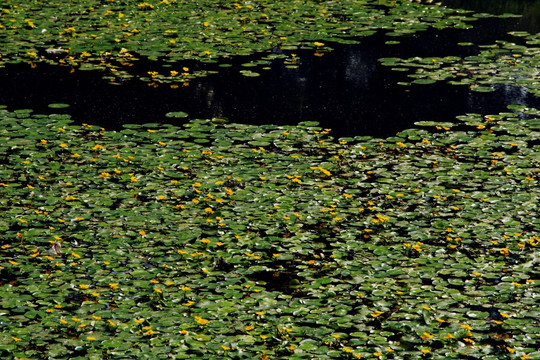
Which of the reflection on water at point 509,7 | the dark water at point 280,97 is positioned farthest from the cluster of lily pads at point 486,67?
the reflection on water at point 509,7

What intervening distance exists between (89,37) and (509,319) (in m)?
8.89

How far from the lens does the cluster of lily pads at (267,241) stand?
579 centimetres

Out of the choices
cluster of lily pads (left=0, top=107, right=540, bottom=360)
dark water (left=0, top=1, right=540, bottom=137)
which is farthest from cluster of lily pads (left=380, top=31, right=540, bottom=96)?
cluster of lily pads (left=0, top=107, right=540, bottom=360)

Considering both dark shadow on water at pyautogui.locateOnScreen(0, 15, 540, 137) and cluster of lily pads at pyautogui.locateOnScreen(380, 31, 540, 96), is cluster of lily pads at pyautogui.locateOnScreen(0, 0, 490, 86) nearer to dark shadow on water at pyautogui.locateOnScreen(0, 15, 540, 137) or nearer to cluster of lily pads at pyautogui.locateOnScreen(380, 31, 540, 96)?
dark shadow on water at pyautogui.locateOnScreen(0, 15, 540, 137)

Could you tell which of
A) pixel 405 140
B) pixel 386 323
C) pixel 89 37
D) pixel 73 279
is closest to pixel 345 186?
pixel 405 140

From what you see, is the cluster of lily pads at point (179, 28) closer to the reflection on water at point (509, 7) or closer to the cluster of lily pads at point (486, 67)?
the reflection on water at point (509, 7)

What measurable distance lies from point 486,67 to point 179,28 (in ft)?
16.2

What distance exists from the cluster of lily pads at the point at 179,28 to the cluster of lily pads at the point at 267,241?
Answer: 2473 mm

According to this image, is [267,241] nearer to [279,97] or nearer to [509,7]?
[279,97]

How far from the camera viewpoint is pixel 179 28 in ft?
43.7

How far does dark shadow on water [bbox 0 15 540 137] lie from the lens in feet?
33.0

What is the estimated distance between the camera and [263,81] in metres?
11.3

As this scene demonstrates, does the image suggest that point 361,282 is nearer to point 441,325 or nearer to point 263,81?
point 441,325

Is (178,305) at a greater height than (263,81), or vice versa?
(263,81)
